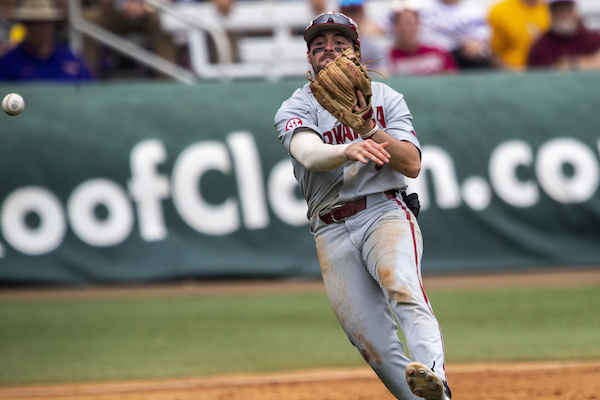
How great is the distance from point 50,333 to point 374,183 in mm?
4601

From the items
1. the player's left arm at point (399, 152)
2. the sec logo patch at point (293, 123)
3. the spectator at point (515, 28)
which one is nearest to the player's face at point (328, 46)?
the sec logo patch at point (293, 123)

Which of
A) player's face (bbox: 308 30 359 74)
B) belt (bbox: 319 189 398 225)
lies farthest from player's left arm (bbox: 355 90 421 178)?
player's face (bbox: 308 30 359 74)

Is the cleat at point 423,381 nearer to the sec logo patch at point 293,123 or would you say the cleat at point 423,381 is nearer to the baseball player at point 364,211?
the baseball player at point 364,211

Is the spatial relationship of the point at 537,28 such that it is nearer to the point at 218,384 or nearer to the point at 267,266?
the point at 267,266

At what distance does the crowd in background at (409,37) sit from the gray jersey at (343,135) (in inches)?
217

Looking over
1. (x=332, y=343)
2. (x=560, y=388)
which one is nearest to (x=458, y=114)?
(x=332, y=343)

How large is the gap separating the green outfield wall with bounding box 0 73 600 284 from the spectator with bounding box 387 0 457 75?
→ 688 mm

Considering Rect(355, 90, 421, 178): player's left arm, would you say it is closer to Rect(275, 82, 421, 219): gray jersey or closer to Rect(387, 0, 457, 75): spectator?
Rect(275, 82, 421, 219): gray jersey

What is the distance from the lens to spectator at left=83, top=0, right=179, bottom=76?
1156 centimetres

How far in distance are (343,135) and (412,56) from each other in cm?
633

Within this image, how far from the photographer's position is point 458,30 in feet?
38.4

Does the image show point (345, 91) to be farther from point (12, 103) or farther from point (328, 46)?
point (12, 103)

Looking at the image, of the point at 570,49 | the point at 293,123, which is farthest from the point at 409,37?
the point at 293,123

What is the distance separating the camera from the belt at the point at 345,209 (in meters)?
4.86
